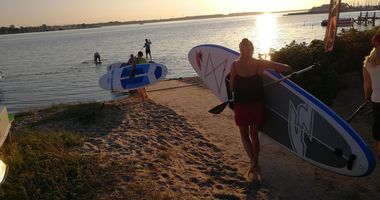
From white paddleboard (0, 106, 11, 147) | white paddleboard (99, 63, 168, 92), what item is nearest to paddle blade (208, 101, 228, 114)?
white paddleboard (0, 106, 11, 147)

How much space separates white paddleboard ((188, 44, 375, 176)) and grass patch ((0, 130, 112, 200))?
9.05 ft

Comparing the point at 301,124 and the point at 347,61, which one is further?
the point at 347,61

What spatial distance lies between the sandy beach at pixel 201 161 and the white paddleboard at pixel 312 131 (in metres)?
0.40

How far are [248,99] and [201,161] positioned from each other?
1600mm

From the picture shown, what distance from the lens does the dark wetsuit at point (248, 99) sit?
521 centimetres

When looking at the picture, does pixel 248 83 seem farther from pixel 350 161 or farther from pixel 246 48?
pixel 350 161

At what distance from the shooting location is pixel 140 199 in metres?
4.69

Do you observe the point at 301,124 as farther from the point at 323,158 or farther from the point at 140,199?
the point at 140,199

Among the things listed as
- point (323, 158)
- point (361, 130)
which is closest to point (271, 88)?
point (323, 158)

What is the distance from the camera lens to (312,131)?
5438 millimetres

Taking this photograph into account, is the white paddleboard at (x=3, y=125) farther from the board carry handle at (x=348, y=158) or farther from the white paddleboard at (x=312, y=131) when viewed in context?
the board carry handle at (x=348, y=158)

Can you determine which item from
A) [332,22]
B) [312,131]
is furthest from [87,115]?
[332,22]

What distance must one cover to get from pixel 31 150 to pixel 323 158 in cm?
445

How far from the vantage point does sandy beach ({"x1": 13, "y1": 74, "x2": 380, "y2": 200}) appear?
5.17 meters
